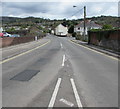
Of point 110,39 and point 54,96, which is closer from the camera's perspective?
point 54,96

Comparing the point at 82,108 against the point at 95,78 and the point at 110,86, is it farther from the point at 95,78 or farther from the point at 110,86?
the point at 95,78

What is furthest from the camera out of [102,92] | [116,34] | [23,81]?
[116,34]

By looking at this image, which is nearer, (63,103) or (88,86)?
(63,103)

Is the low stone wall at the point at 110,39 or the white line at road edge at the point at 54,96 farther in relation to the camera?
the low stone wall at the point at 110,39

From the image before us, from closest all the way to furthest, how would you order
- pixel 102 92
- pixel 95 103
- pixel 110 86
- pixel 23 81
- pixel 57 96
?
pixel 95 103 → pixel 57 96 → pixel 102 92 → pixel 110 86 → pixel 23 81

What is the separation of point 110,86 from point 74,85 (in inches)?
53.0

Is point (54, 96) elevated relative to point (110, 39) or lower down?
lower down

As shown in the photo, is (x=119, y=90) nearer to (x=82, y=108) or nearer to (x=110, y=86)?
(x=110, y=86)

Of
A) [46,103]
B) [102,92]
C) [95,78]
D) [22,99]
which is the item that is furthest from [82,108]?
[95,78]

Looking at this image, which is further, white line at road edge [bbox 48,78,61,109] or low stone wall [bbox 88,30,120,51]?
low stone wall [bbox 88,30,120,51]

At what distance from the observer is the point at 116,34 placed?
18531 mm

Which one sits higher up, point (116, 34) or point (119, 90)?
point (116, 34)

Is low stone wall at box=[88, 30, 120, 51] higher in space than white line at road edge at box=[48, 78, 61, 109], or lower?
higher

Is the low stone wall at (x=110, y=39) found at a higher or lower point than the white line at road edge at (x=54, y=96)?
higher
